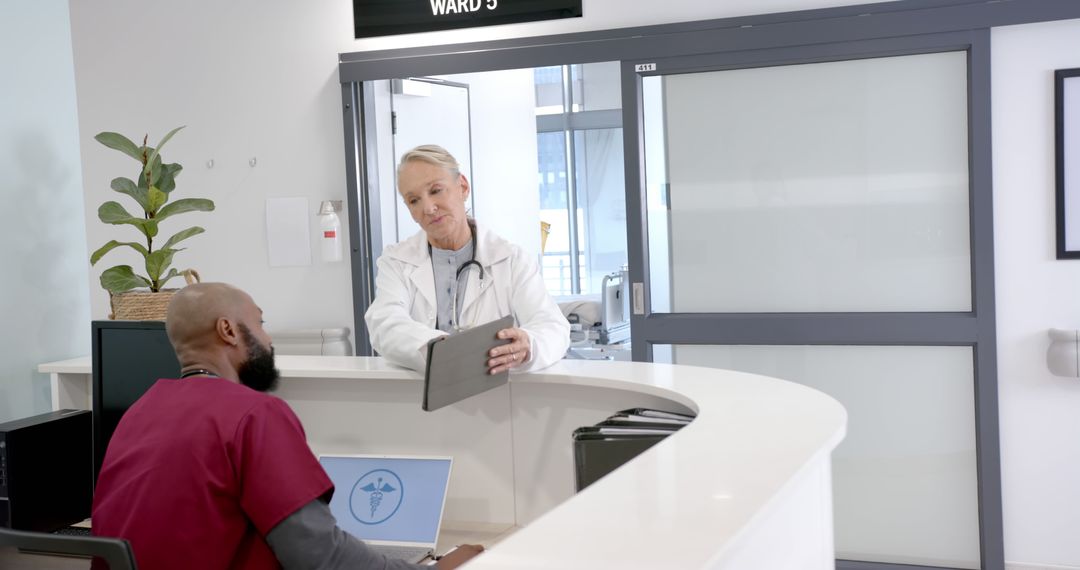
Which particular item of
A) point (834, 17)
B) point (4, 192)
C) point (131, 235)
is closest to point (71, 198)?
point (4, 192)

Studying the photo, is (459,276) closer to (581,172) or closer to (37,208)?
(37,208)

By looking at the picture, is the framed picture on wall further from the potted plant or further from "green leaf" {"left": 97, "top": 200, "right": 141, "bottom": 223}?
"green leaf" {"left": 97, "top": 200, "right": 141, "bottom": 223}

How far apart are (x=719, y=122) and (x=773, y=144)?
0.79ft

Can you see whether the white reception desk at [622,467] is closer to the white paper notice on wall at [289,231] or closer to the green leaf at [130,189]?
the green leaf at [130,189]

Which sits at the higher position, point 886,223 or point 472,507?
point 886,223

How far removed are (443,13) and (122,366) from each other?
2331mm

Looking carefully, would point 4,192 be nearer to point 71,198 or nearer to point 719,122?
point 71,198

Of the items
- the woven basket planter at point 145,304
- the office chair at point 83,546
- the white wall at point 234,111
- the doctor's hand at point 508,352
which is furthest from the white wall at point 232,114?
the office chair at point 83,546

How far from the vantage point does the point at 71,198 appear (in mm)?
3504

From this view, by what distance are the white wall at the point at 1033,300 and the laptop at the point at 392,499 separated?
2.38 meters

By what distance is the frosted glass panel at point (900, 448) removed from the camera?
12.4 ft

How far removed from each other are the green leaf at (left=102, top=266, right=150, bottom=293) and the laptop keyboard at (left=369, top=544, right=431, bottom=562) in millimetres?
1604

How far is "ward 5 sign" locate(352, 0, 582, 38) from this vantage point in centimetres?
405

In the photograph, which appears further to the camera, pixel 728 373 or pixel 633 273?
pixel 633 273
